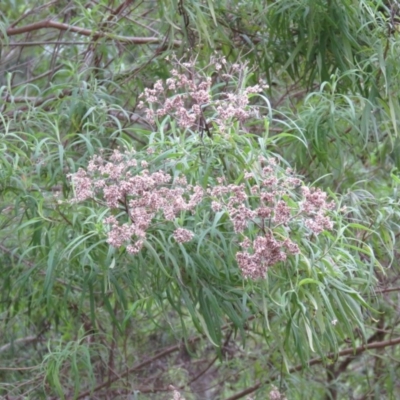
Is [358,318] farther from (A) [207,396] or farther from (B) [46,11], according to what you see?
(B) [46,11]

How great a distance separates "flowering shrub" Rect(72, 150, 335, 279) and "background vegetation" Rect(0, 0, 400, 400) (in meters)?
0.02

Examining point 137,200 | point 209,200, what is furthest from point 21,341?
point 137,200

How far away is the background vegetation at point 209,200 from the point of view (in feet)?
5.71

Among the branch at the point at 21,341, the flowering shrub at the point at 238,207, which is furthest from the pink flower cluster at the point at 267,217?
the branch at the point at 21,341

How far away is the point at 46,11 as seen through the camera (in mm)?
3480

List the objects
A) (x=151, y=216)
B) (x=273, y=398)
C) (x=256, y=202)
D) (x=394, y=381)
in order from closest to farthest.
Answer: (x=151, y=216)
(x=256, y=202)
(x=273, y=398)
(x=394, y=381)

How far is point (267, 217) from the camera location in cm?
157

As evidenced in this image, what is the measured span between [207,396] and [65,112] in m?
1.40

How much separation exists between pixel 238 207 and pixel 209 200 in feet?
0.63

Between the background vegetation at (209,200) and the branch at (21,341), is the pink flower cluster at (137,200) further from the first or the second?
the branch at (21,341)

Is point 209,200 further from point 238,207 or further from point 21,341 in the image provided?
point 21,341

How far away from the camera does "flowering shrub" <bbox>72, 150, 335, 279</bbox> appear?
154 centimetres

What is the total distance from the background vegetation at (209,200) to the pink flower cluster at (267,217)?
0.02 meters

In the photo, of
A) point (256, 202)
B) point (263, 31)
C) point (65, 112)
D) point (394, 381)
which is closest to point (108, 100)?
point (65, 112)
